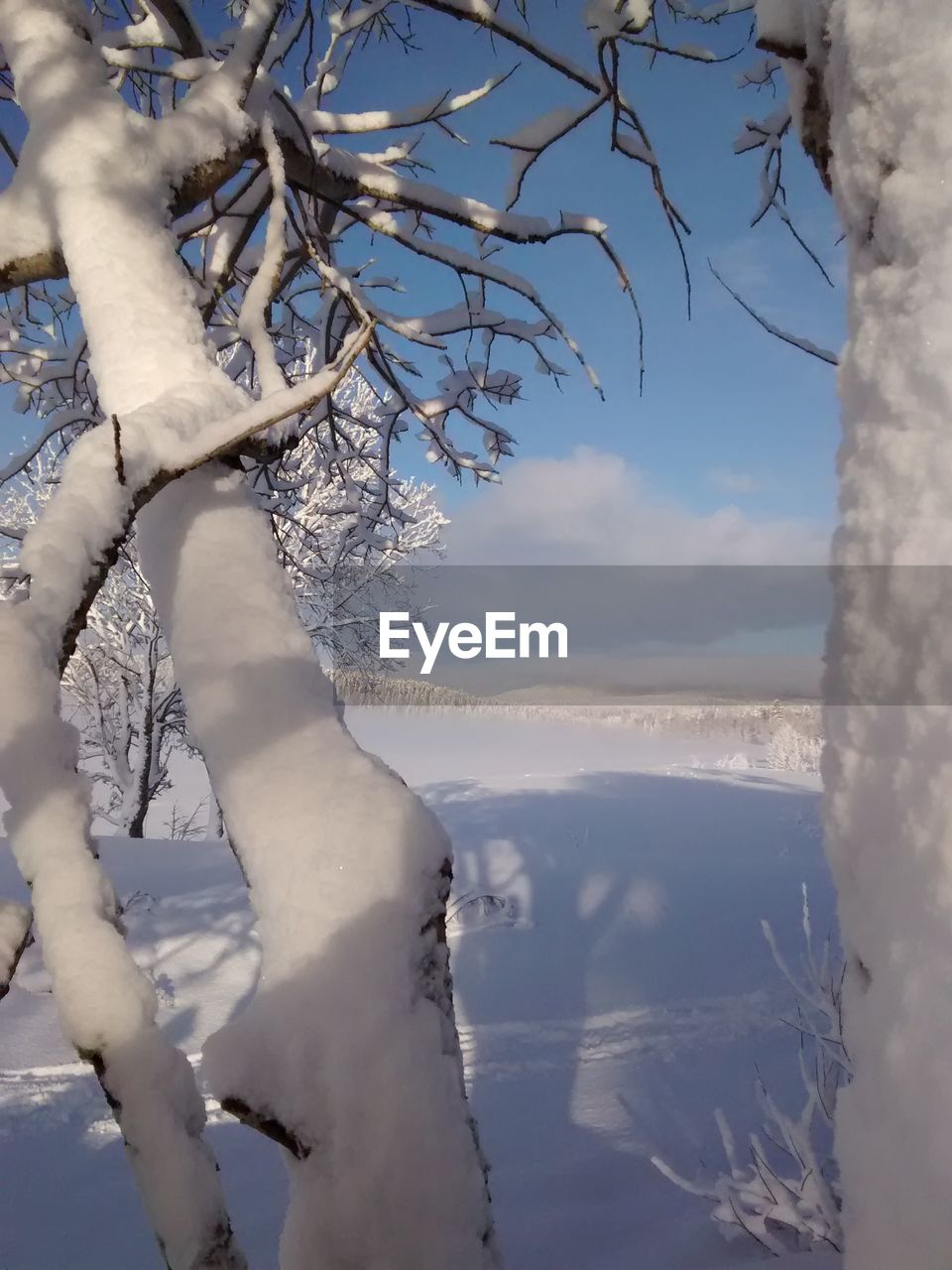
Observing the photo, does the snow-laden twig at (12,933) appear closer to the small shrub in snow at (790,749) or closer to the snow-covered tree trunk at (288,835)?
the snow-covered tree trunk at (288,835)

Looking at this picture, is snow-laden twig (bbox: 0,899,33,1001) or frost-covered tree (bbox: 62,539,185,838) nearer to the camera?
snow-laden twig (bbox: 0,899,33,1001)

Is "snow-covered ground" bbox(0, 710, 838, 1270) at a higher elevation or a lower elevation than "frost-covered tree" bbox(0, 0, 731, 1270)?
lower

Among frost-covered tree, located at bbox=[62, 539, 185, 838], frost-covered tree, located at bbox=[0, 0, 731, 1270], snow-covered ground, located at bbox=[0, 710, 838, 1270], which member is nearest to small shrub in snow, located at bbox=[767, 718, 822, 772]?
snow-covered ground, located at bbox=[0, 710, 838, 1270]

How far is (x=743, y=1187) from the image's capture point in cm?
280

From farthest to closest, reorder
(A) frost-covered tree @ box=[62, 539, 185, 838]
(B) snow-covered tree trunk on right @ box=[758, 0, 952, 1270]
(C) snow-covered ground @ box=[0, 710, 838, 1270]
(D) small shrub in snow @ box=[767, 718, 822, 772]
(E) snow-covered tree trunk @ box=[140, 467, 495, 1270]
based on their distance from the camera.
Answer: (D) small shrub in snow @ box=[767, 718, 822, 772] → (A) frost-covered tree @ box=[62, 539, 185, 838] → (C) snow-covered ground @ box=[0, 710, 838, 1270] → (E) snow-covered tree trunk @ box=[140, 467, 495, 1270] → (B) snow-covered tree trunk on right @ box=[758, 0, 952, 1270]

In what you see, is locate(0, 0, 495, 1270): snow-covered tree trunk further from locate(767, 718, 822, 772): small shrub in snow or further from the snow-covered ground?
locate(767, 718, 822, 772): small shrub in snow

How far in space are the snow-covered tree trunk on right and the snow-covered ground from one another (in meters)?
1.81

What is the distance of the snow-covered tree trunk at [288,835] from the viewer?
853mm

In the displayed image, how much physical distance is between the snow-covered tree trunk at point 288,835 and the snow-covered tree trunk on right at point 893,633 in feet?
1.56

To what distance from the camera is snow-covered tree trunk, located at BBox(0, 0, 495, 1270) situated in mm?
853

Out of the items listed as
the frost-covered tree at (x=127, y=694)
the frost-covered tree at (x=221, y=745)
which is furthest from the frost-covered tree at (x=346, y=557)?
the frost-covered tree at (x=221, y=745)

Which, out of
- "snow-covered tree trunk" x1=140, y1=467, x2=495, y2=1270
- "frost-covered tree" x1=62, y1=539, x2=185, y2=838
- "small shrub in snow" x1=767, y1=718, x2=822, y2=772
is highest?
"snow-covered tree trunk" x1=140, y1=467, x2=495, y2=1270

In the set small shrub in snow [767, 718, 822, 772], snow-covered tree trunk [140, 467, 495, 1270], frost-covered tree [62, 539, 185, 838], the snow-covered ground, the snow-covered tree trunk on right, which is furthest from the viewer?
small shrub in snow [767, 718, 822, 772]

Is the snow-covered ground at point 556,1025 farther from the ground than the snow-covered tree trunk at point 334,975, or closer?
closer
